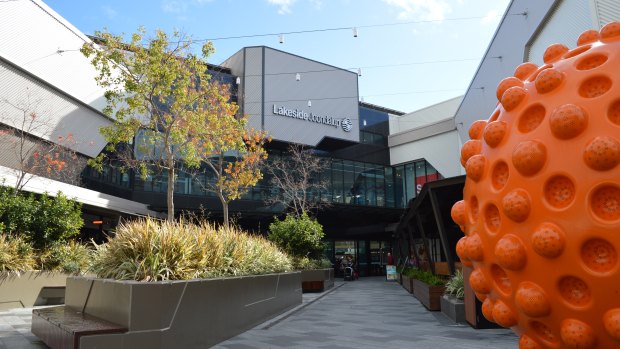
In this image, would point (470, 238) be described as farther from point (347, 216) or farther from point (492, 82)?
point (347, 216)

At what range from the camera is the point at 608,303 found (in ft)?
7.96

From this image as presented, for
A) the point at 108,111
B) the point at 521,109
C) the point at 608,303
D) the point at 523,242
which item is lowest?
the point at 608,303

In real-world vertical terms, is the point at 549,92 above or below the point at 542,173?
above

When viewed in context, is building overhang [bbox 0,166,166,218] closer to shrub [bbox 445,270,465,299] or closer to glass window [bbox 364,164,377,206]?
shrub [bbox 445,270,465,299]

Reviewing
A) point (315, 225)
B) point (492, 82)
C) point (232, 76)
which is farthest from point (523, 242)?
point (232, 76)

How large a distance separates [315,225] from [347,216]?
655 inches

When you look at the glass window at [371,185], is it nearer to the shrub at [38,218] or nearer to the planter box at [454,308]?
the shrub at [38,218]

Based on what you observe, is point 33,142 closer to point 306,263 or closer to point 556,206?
point 306,263

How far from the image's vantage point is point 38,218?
12656mm

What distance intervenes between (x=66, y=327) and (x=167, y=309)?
1203mm

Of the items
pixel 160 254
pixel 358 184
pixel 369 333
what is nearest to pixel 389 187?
pixel 358 184

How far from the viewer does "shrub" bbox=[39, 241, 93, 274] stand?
12.8 m

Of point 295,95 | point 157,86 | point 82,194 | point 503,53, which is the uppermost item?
point 295,95

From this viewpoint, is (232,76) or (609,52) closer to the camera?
(609,52)
